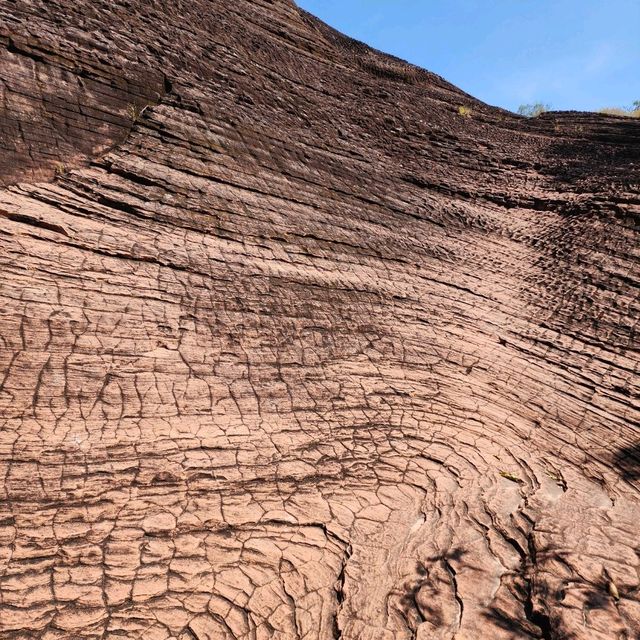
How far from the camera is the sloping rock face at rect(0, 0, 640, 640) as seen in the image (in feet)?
6.60

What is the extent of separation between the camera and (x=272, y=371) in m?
2.93

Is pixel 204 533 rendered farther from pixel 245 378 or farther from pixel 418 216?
pixel 418 216

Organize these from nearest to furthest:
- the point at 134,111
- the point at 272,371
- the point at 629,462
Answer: the point at 272,371
the point at 629,462
the point at 134,111

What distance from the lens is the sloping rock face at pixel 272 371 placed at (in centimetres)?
201

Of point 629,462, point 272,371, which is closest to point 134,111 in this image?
point 272,371

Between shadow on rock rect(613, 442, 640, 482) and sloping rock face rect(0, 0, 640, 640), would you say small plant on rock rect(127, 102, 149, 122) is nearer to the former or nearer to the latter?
sloping rock face rect(0, 0, 640, 640)

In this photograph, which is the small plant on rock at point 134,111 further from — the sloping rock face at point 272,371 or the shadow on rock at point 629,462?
the shadow on rock at point 629,462

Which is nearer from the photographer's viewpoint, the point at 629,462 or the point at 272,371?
the point at 272,371

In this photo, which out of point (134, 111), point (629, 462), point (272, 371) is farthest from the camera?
point (134, 111)

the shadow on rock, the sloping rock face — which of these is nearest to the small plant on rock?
the sloping rock face

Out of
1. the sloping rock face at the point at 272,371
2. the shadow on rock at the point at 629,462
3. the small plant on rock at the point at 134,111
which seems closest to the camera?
the sloping rock face at the point at 272,371

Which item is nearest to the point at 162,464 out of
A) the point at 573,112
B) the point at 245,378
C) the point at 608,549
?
the point at 245,378

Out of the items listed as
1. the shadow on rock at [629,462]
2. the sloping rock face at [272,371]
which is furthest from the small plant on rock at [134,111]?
the shadow on rock at [629,462]

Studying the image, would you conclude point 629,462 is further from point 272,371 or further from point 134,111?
point 134,111
